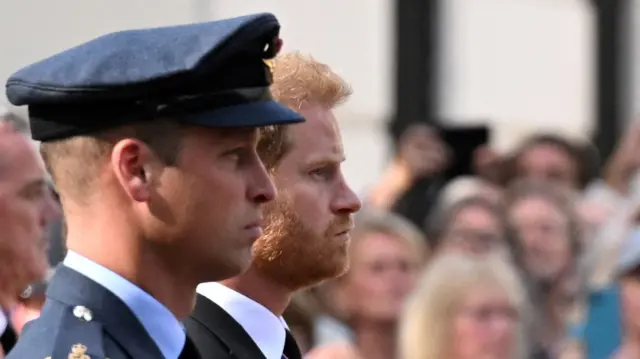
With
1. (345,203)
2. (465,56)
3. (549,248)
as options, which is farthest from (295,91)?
(465,56)

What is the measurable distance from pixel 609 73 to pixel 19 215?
701cm

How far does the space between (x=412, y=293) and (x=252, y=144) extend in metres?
2.92

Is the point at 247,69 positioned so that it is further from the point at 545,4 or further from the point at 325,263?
the point at 545,4

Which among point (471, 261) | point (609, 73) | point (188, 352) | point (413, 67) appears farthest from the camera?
point (609, 73)

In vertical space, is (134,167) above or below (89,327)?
above

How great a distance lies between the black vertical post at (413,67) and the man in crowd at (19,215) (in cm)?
499

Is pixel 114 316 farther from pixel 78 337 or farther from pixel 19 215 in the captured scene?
pixel 19 215

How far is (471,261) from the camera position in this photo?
470cm

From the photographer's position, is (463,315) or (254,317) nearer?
(254,317)

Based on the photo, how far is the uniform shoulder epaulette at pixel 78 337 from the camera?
1968mm

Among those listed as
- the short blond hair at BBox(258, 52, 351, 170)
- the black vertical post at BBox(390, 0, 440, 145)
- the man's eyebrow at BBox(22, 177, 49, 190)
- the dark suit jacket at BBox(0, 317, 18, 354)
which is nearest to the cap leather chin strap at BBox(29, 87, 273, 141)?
the short blond hair at BBox(258, 52, 351, 170)

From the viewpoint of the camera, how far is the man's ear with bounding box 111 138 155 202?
78.5 inches

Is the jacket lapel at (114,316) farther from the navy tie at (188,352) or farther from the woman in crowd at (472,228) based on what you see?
the woman in crowd at (472,228)

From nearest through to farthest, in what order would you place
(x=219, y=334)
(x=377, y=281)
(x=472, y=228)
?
(x=219, y=334) → (x=377, y=281) → (x=472, y=228)
